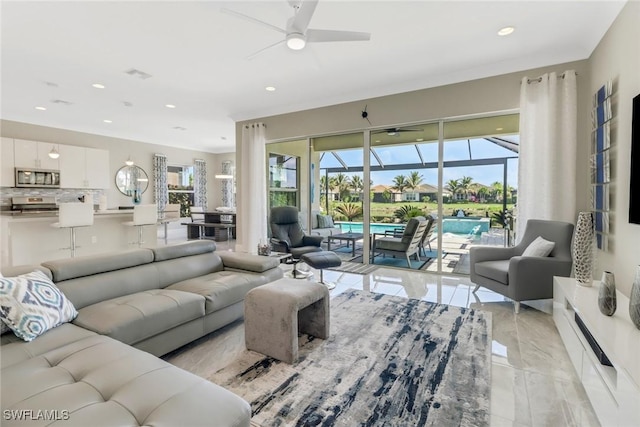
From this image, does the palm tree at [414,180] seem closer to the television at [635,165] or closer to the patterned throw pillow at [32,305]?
the television at [635,165]

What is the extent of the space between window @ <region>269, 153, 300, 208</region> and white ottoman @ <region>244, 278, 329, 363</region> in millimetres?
4146

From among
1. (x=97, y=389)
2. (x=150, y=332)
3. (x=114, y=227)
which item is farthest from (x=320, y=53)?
(x=114, y=227)

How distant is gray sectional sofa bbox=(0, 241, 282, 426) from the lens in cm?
115

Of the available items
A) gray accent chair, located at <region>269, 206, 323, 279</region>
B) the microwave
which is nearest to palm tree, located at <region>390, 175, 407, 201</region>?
gray accent chair, located at <region>269, 206, 323, 279</region>

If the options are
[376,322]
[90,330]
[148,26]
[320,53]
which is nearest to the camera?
[90,330]

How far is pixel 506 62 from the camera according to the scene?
4.03 metres

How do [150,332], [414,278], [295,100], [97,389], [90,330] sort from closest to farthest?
[97,389] → [90,330] → [150,332] → [414,278] → [295,100]

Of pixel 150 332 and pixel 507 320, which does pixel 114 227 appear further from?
pixel 507 320

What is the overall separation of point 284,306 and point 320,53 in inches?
122

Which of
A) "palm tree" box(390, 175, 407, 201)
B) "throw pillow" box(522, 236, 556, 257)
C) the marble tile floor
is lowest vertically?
the marble tile floor

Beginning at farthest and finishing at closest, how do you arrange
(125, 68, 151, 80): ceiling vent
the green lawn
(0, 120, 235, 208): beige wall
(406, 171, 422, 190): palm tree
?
1. (0, 120, 235, 208): beige wall
2. (406, 171, 422, 190): palm tree
3. the green lawn
4. (125, 68, 151, 80): ceiling vent

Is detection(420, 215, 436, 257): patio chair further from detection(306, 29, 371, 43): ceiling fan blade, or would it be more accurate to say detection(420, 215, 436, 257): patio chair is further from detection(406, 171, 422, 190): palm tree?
detection(306, 29, 371, 43): ceiling fan blade

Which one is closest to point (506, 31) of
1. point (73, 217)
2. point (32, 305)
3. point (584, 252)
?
point (584, 252)

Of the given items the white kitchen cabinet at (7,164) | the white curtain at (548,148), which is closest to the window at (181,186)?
the white kitchen cabinet at (7,164)
